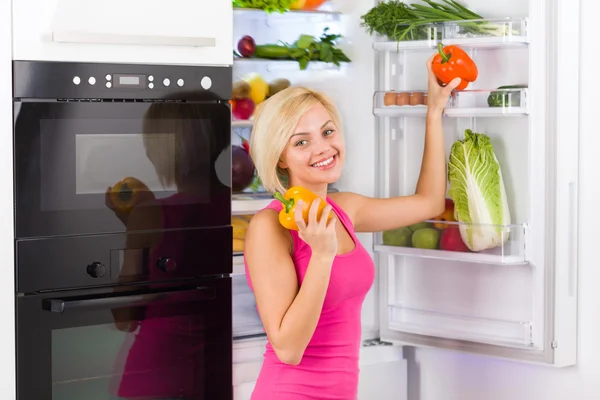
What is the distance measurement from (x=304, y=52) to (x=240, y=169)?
1.39 feet

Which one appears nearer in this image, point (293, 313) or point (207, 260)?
point (293, 313)

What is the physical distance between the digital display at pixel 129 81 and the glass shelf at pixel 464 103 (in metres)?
0.84

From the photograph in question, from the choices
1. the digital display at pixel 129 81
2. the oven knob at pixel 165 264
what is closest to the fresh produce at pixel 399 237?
the oven knob at pixel 165 264

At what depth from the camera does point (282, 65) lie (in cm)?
308

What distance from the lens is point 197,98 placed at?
2588mm

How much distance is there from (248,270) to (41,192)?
552 millimetres

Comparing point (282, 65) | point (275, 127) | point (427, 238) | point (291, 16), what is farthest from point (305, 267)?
point (291, 16)

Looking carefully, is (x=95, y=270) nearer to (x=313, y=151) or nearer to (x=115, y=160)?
(x=115, y=160)

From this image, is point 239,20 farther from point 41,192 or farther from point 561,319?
point 561,319

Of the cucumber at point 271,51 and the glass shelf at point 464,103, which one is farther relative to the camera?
the cucumber at point 271,51

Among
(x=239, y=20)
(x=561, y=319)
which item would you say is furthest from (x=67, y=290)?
(x=561, y=319)

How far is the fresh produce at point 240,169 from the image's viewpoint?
9.95 ft

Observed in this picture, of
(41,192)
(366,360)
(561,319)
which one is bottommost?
(366,360)

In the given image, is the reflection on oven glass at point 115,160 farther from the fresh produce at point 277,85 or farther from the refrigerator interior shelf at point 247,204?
the fresh produce at point 277,85
